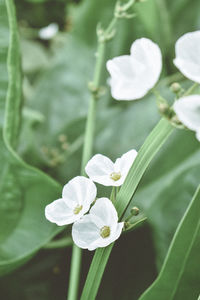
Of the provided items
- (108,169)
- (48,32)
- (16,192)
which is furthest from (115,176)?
(48,32)

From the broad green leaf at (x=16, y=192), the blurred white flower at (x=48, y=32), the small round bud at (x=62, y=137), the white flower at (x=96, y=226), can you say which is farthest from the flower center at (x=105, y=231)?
the blurred white flower at (x=48, y=32)

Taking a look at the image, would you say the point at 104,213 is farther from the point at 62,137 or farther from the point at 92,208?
the point at 62,137

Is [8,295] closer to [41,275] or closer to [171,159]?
[41,275]

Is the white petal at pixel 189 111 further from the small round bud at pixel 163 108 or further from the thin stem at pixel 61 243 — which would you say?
the thin stem at pixel 61 243

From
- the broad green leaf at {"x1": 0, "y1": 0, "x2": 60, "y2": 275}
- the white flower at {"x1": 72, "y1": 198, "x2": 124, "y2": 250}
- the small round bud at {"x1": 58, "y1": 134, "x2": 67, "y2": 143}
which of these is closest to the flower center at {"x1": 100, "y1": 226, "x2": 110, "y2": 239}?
the white flower at {"x1": 72, "y1": 198, "x2": 124, "y2": 250}

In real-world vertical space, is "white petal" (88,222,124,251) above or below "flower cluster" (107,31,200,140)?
below

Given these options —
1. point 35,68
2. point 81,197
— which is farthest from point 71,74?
point 81,197

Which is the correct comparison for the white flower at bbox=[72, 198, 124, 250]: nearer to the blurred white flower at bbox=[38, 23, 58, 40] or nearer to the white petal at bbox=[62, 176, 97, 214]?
the white petal at bbox=[62, 176, 97, 214]
